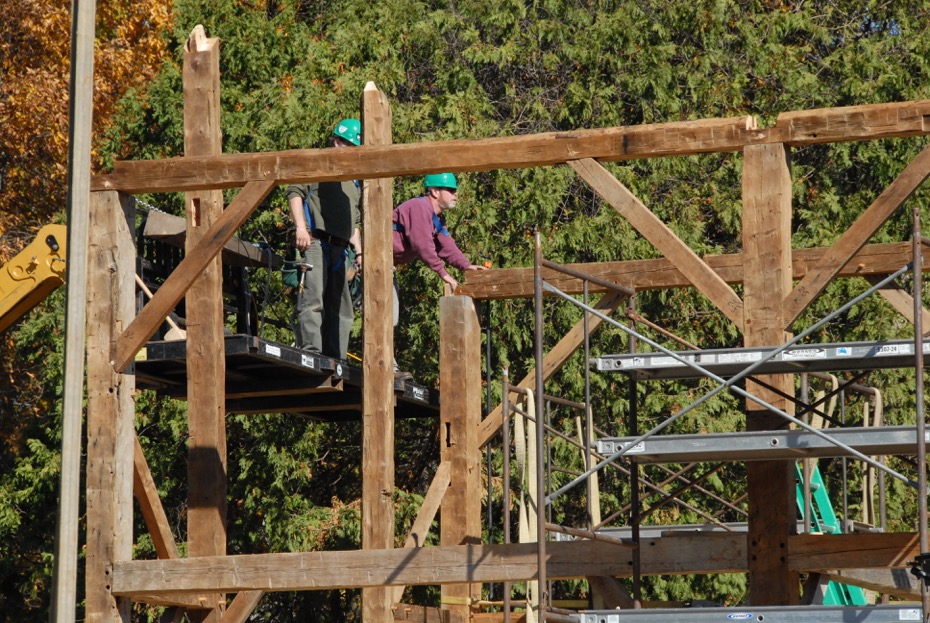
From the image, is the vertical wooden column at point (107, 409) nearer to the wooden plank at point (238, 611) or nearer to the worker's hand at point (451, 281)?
the wooden plank at point (238, 611)

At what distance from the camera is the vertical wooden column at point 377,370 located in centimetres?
1211

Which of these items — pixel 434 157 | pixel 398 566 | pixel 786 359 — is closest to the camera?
pixel 786 359

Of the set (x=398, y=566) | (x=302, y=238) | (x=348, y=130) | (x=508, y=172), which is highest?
(x=508, y=172)

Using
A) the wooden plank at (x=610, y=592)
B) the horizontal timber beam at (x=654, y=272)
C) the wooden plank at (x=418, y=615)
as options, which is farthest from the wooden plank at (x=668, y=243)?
the wooden plank at (x=418, y=615)

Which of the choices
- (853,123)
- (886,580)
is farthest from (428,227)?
(853,123)

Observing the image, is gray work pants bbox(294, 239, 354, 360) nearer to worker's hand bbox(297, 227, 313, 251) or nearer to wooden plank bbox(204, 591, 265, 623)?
worker's hand bbox(297, 227, 313, 251)

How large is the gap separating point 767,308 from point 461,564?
2299 millimetres

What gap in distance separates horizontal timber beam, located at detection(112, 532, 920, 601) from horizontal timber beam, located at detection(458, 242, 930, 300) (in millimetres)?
3283

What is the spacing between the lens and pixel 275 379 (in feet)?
43.6

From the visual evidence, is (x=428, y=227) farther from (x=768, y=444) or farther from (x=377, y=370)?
(x=768, y=444)

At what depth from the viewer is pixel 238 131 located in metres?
21.5

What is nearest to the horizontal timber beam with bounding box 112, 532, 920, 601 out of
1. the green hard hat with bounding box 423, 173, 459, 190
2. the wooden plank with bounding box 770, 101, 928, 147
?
the wooden plank with bounding box 770, 101, 928, 147

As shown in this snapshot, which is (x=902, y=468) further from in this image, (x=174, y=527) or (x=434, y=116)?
(x=174, y=527)

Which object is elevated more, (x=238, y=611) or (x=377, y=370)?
(x=377, y=370)
